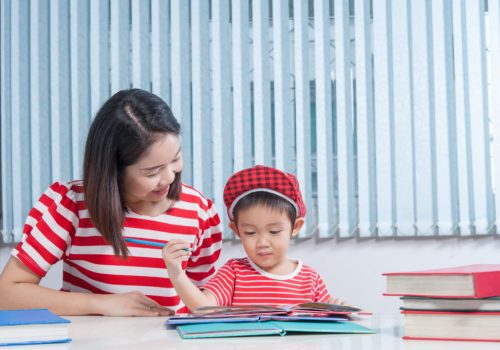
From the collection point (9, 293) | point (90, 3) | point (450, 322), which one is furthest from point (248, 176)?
point (90, 3)

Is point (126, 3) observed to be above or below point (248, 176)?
above

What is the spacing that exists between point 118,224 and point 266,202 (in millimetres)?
344

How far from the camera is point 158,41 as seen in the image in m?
2.90

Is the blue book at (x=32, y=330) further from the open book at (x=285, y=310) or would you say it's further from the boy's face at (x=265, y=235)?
the boy's face at (x=265, y=235)

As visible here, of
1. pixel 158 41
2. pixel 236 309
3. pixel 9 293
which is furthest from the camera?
pixel 158 41

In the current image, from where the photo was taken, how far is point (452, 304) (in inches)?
37.7

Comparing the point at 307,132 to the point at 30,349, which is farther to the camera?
the point at 307,132

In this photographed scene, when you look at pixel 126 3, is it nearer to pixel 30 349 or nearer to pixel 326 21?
pixel 326 21

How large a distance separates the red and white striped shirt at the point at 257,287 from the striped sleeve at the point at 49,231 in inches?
14.8

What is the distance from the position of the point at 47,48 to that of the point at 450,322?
2418mm

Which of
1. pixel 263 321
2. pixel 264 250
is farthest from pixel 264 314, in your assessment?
pixel 264 250

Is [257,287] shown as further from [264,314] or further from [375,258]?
[375,258]

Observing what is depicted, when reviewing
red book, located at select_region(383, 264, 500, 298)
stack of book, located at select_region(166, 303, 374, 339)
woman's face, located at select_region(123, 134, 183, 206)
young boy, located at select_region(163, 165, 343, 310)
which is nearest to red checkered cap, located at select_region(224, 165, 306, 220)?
young boy, located at select_region(163, 165, 343, 310)

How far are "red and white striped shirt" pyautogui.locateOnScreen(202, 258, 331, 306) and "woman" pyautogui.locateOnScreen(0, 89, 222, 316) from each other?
0.47ft
